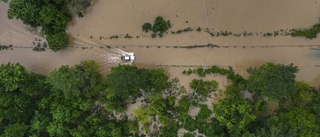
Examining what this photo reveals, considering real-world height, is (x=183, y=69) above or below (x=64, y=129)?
above

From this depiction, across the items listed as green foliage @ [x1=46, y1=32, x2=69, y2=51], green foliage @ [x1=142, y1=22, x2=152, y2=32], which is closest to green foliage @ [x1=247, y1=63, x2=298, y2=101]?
green foliage @ [x1=142, y1=22, x2=152, y2=32]

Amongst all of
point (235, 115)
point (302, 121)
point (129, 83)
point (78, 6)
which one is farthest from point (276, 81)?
point (78, 6)

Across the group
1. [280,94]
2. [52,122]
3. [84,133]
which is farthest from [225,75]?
[52,122]

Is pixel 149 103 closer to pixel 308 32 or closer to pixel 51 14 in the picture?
pixel 51 14

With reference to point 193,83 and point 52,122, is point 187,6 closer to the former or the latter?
point 193,83

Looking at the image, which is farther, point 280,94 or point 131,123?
point 131,123

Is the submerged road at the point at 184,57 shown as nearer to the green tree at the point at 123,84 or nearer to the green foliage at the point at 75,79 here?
the green foliage at the point at 75,79
